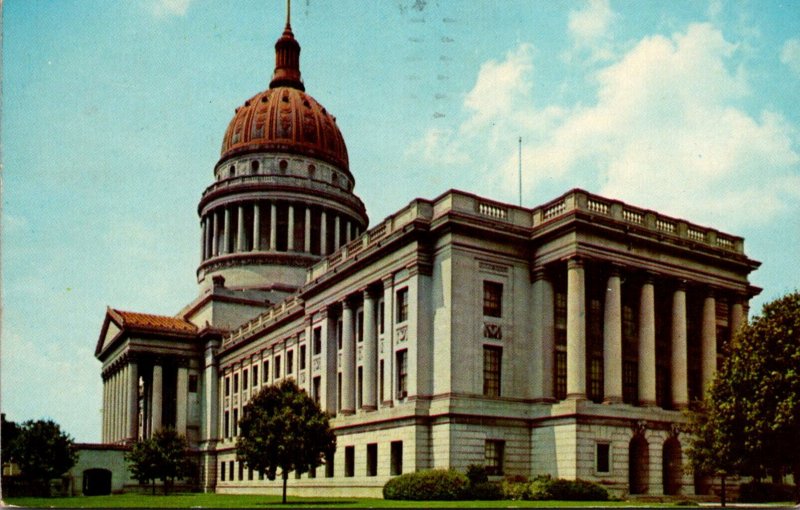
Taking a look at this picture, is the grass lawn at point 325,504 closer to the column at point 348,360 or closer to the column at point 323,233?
the column at point 348,360

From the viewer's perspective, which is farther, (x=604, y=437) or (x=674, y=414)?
(x=674, y=414)

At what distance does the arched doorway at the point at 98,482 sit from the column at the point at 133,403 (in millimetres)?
5362

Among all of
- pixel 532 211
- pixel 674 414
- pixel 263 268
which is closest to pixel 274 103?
pixel 263 268

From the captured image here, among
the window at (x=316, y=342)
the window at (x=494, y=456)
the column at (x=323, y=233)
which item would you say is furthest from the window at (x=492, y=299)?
the column at (x=323, y=233)

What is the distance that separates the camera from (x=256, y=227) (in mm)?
98062

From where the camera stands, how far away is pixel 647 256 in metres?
47.3

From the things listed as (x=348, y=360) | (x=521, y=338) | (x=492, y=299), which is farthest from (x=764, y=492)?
(x=348, y=360)

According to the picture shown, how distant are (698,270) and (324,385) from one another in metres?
24.5

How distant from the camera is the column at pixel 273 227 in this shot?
3819 inches

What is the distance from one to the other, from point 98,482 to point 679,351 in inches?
2244

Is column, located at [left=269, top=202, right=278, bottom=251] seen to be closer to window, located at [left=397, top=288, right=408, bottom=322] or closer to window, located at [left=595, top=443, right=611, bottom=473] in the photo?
window, located at [left=397, top=288, right=408, bottom=322]

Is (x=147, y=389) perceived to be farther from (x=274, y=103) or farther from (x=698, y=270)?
(x=698, y=270)

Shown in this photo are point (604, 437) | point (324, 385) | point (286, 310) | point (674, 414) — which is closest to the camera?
point (604, 437)

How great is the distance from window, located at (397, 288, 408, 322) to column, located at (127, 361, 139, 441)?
4664cm
